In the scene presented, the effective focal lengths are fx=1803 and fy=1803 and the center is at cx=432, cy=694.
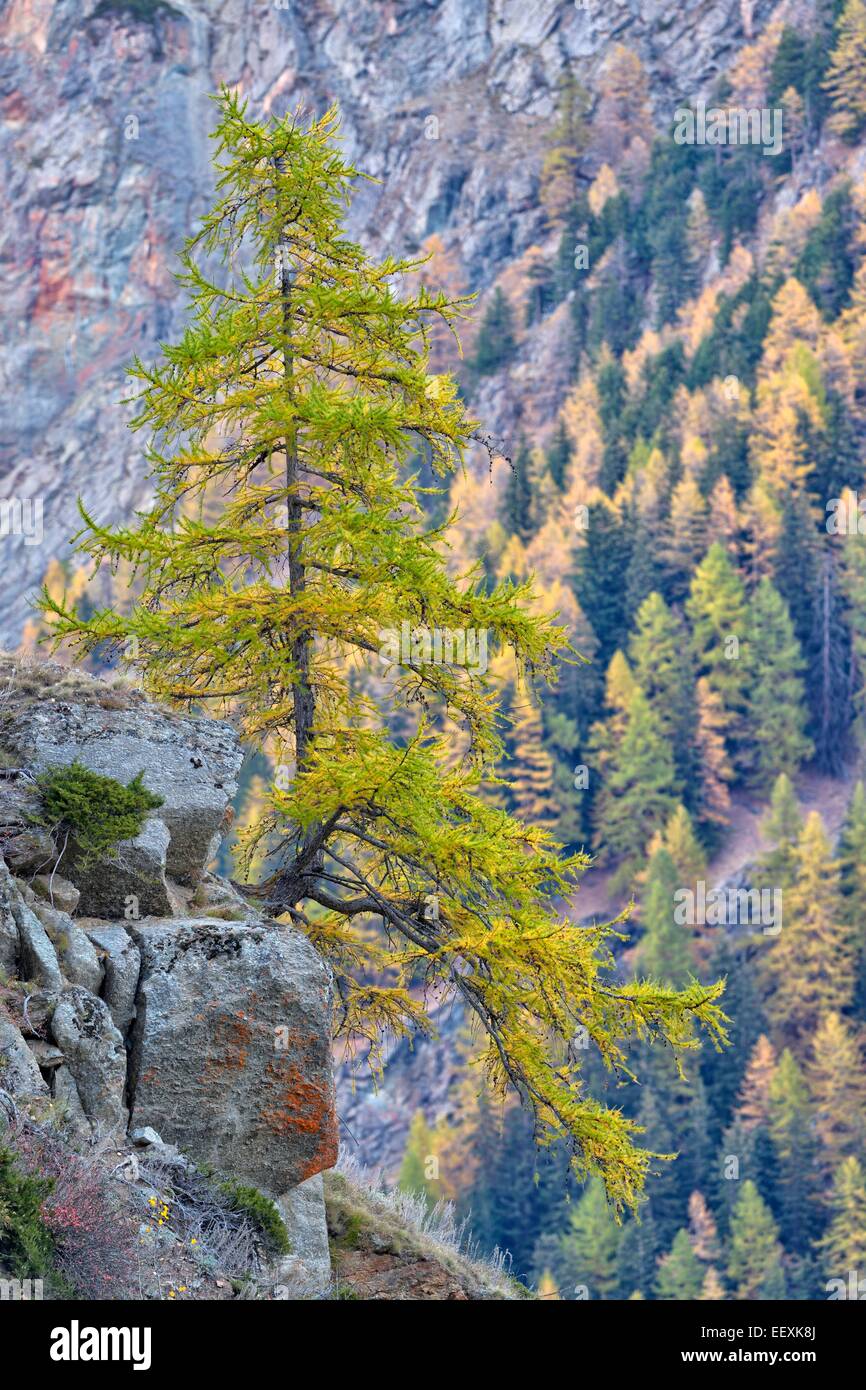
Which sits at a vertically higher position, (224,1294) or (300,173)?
(300,173)

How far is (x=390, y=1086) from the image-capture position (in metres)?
95.2

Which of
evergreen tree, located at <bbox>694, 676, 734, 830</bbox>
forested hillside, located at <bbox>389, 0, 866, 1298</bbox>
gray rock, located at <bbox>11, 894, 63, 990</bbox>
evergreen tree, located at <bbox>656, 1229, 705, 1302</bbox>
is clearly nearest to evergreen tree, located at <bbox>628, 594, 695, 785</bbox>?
forested hillside, located at <bbox>389, 0, 866, 1298</bbox>

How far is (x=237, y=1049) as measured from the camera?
41.3ft

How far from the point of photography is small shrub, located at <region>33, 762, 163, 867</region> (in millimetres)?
12797

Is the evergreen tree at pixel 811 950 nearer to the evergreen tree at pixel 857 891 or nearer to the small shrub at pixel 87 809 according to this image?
the evergreen tree at pixel 857 891

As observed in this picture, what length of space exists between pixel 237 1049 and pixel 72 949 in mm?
1404

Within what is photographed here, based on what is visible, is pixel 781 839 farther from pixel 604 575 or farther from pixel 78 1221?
pixel 78 1221

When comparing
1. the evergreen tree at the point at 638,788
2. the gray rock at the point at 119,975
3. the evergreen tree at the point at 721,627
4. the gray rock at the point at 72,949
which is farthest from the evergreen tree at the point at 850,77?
the gray rock at the point at 72,949

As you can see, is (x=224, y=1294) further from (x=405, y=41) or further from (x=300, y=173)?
(x=405, y=41)

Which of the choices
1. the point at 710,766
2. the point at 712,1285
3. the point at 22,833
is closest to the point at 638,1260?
the point at 712,1285

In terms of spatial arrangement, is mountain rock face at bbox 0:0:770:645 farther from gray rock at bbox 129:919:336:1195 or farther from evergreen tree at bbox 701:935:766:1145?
gray rock at bbox 129:919:336:1195

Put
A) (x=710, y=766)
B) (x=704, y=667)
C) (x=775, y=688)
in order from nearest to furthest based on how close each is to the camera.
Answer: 1. (x=710, y=766)
2. (x=775, y=688)
3. (x=704, y=667)

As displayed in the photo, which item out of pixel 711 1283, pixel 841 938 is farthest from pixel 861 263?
pixel 711 1283

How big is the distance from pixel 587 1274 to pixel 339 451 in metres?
64.6
